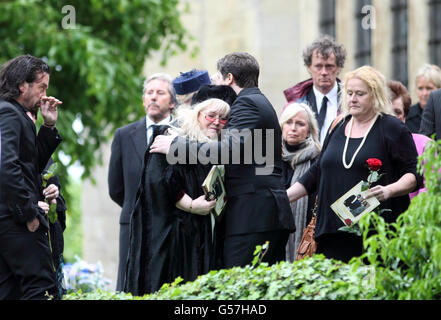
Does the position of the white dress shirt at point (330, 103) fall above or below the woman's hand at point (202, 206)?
above

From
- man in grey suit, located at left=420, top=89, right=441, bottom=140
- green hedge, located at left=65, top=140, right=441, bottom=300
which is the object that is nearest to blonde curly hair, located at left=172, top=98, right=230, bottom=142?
green hedge, located at left=65, top=140, right=441, bottom=300

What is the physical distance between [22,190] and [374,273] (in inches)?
103

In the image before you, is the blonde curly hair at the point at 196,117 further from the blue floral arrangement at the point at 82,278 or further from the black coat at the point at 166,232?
the blue floral arrangement at the point at 82,278

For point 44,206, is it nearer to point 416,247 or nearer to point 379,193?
point 379,193

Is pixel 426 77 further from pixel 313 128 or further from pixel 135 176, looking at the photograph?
pixel 135 176

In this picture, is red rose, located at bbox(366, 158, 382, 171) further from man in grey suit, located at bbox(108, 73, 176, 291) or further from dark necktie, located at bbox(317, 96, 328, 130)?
man in grey suit, located at bbox(108, 73, 176, 291)

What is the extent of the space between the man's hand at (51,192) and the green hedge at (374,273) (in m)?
1.51

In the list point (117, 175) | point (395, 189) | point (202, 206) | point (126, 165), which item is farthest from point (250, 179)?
point (117, 175)

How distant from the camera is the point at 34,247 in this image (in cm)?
833

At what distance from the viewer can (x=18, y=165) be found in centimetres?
827

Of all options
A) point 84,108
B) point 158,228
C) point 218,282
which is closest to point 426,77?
point 158,228

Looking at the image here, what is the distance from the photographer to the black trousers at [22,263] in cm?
825

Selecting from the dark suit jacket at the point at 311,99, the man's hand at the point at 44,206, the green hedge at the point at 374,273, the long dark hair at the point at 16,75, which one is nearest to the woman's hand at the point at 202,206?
the green hedge at the point at 374,273
